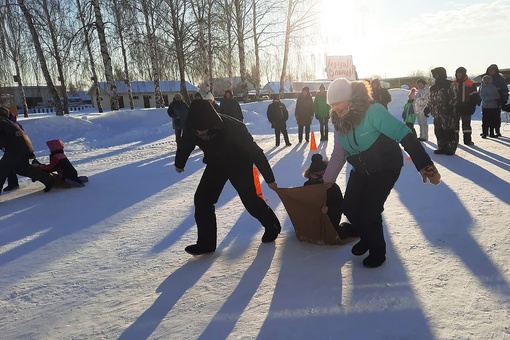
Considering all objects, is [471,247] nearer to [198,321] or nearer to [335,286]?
[335,286]

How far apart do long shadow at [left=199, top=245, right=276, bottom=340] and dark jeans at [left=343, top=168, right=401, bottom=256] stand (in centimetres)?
87

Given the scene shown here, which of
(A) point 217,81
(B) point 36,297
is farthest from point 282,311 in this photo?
(A) point 217,81

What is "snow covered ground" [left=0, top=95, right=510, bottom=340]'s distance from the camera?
2354mm

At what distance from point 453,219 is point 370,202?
5.44 feet

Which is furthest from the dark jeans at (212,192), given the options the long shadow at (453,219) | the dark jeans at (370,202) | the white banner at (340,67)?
the white banner at (340,67)

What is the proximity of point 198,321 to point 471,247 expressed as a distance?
7.90 ft

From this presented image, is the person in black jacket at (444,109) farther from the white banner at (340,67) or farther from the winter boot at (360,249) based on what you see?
the white banner at (340,67)

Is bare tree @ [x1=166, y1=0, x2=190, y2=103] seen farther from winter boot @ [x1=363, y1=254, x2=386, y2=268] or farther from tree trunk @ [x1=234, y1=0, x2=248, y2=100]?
winter boot @ [x1=363, y1=254, x2=386, y2=268]

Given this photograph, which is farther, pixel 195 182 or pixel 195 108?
pixel 195 182

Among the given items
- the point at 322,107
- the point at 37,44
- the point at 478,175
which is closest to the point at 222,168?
the point at 478,175

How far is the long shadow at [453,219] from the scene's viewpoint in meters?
2.81

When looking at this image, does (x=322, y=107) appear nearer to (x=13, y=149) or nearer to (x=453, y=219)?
(x=453, y=219)

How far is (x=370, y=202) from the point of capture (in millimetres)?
2902

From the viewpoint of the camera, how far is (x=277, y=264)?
10.7 ft
